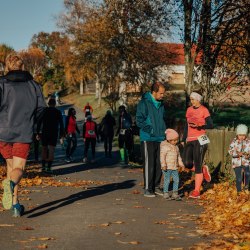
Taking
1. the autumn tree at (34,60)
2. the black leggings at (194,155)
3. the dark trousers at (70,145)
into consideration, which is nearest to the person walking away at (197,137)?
the black leggings at (194,155)

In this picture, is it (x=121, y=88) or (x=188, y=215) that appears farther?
(x=121, y=88)

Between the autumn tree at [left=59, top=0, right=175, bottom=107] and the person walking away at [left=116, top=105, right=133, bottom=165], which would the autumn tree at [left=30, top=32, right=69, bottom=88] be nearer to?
the autumn tree at [left=59, top=0, right=175, bottom=107]

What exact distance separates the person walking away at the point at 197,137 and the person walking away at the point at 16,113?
360 cm

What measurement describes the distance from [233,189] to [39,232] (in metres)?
5.15

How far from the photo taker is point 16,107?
798 cm

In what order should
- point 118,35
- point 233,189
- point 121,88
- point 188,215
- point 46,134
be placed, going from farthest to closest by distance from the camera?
1. point 121,88
2. point 118,35
3. point 46,134
4. point 233,189
5. point 188,215

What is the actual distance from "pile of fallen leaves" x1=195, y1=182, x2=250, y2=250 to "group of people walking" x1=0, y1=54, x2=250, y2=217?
53cm

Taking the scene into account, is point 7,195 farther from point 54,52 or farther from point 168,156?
point 54,52

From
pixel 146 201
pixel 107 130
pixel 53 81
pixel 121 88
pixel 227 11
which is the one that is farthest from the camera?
pixel 53 81

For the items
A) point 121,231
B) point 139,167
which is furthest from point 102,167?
point 121,231

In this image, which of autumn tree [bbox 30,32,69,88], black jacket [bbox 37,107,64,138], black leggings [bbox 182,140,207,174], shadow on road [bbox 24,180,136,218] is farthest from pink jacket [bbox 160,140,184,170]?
autumn tree [bbox 30,32,69,88]

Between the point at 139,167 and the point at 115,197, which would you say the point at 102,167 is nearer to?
the point at 139,167

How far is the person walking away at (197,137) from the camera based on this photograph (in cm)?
1077

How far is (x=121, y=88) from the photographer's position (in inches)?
1602
